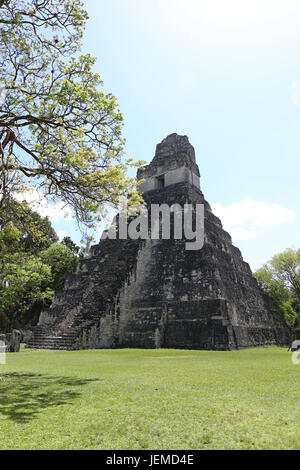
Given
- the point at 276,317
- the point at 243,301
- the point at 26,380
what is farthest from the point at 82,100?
the point at 276,317

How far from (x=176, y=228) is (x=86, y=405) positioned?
12083mm

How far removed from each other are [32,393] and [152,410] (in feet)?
6.85

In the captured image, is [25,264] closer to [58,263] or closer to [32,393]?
[58,263]

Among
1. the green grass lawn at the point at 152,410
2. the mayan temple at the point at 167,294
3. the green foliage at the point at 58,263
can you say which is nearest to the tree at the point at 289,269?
the mayan temple at the point at 167,294

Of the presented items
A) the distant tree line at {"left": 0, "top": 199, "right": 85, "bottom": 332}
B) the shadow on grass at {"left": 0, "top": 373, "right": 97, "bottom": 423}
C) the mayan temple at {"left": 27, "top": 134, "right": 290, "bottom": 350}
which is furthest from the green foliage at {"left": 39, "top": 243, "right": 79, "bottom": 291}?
the shadow on grass at {"left": 0, "top": 373, "right": 97, "bottom": 423}

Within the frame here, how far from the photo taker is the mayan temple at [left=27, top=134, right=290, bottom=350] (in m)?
12.1

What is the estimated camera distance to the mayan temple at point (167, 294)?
12.1m

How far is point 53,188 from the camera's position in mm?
7992

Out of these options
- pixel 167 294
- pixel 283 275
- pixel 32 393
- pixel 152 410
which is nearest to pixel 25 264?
pixel 167 294

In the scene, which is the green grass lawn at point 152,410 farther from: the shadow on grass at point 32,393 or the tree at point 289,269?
the tree at point 289,269

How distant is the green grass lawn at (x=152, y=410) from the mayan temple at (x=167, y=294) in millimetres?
5957

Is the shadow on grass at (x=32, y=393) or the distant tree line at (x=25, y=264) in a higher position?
the distant tree line at (x=25, y=264)

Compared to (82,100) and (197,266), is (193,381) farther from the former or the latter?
(197,266)

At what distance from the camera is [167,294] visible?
13.4m
